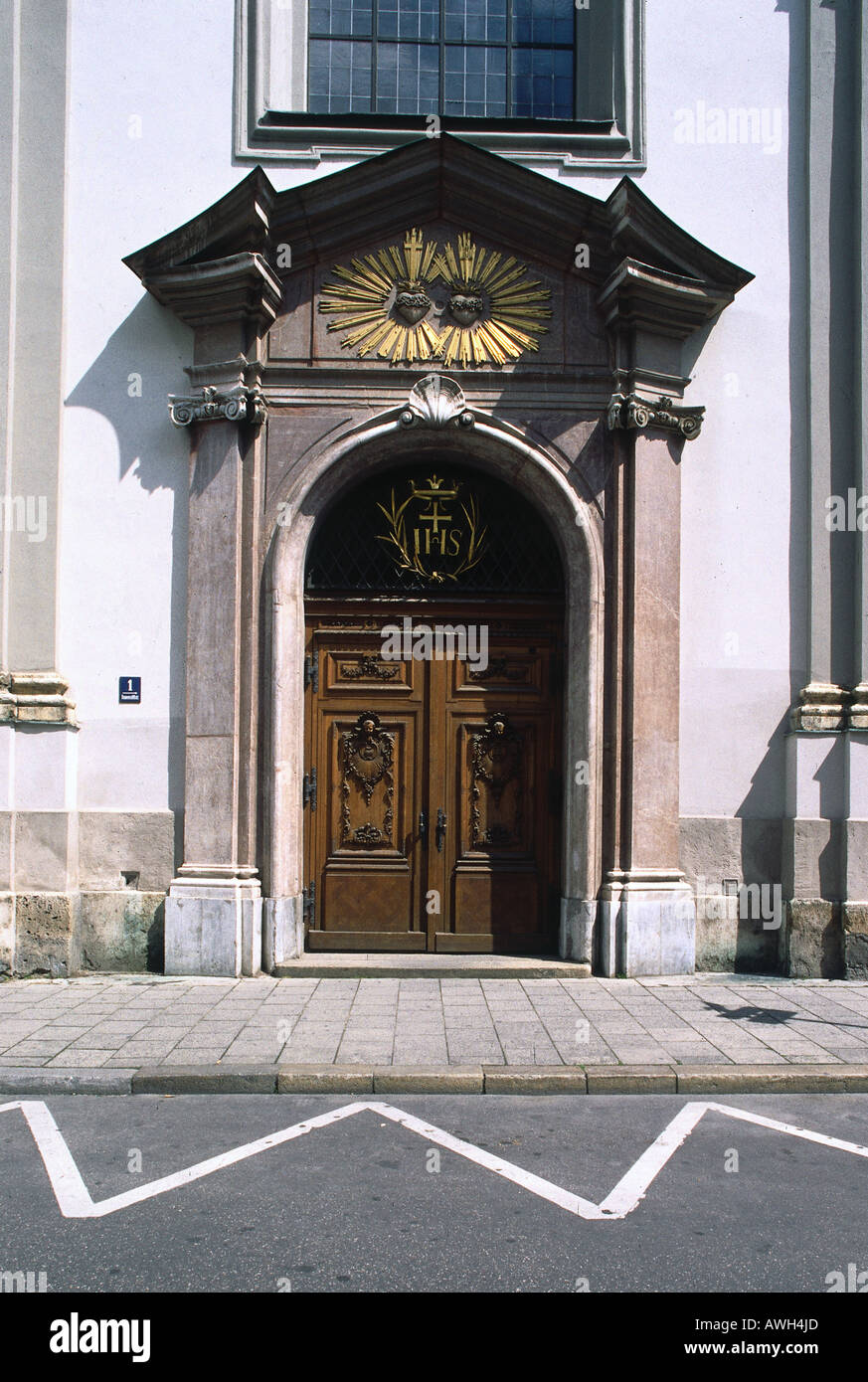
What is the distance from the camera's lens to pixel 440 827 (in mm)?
8695

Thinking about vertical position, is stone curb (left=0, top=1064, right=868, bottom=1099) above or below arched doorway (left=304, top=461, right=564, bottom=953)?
below

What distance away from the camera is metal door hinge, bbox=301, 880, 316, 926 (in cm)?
866

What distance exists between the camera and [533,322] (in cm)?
A: 866

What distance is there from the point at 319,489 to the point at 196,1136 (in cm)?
507

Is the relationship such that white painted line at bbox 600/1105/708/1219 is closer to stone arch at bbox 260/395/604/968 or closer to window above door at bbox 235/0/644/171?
stone arch at bbox 260/395/604/968

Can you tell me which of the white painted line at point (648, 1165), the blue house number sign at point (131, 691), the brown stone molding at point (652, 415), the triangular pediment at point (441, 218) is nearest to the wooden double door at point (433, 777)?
the blue house number sign at point (131, 691)

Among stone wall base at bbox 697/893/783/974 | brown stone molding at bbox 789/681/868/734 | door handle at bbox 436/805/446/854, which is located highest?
brown stone molding at bbox 789/681/868/734

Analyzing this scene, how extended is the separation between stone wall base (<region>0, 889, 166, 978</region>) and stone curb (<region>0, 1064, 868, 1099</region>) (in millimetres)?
2562

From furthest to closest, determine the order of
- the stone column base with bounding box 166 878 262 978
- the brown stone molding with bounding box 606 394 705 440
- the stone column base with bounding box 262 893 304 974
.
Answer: the brown stone molding with bounding box 606 394 705 440
the stone column base with bounding box 262 893 304 974
the stone column base with bounding box 166 878 262 978

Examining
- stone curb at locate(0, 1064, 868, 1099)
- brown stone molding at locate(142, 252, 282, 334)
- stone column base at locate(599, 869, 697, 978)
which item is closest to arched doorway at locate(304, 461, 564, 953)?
stone column base at locate(599, 869, 697, 978)

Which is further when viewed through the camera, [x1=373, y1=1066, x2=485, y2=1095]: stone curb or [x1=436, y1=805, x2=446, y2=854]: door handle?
[x1=436, y1=805, x2=446, y2=854]: door handle

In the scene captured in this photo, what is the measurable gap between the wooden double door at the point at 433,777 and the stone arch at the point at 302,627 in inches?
8.3

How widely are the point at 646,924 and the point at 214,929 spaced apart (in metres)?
3.18

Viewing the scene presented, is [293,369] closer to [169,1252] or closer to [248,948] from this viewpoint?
[248,948]
